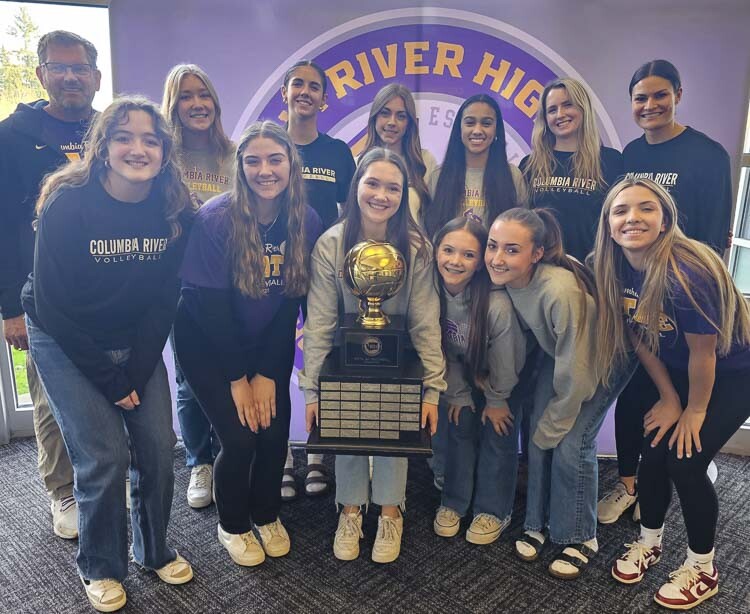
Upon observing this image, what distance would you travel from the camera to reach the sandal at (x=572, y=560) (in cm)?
220

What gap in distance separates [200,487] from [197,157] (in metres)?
1.46

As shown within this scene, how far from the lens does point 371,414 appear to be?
1.99 meters

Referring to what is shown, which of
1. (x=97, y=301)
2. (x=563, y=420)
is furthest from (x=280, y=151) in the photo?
(x=563, y=420)

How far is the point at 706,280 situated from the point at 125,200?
6.16 feet

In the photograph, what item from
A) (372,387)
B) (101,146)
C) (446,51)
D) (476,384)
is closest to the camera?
(101,146)

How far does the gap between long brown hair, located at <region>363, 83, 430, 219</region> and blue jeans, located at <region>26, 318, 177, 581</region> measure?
1.28 metres

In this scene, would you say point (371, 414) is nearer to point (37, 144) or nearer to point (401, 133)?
point (401, 133)

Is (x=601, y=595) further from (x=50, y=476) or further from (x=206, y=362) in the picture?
(x=50, y=476)

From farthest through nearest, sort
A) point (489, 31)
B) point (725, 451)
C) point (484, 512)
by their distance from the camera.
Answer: point (725, 451) → point (489, 31) → point (484, 512)

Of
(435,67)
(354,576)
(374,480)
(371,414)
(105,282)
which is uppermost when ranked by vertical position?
(435,67)

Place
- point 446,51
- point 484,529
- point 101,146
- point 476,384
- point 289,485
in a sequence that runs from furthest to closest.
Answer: point 446,51 < point 289,485 < point 484,529 < point 476,384 < point 101,146

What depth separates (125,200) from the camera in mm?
1936

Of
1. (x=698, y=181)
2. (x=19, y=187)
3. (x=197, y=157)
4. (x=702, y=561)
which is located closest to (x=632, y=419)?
(x=702, y=561)

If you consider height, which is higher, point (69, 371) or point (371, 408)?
point (69, 371)
